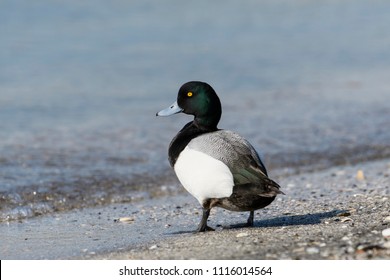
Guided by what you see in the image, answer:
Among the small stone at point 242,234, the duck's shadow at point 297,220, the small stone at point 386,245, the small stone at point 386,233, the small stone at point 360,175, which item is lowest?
the small stone at point 360,175

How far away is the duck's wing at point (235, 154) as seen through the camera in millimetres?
6578

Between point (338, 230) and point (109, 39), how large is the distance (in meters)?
15.2

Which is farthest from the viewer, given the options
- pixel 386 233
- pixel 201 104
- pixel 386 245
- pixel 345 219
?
pixel 201 104

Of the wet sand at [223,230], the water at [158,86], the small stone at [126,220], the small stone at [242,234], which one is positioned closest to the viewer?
the wet sand at [223,230]

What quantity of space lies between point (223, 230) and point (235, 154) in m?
0.69

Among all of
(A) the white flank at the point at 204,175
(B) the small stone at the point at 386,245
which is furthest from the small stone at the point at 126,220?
(B) the small stone at the point at 386,245

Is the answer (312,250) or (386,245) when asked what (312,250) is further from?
(386,245)

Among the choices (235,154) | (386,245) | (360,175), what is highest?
(235,154)

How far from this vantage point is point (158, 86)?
658 inches

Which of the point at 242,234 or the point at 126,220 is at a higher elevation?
the point at 242,234

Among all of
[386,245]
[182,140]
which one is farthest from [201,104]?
[386,245]

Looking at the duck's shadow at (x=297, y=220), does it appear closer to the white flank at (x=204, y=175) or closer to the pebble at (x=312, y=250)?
the white flank at (x=204, y=175)

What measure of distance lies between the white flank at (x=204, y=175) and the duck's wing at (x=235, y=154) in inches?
1.9

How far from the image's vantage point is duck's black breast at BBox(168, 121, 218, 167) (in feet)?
22.6
